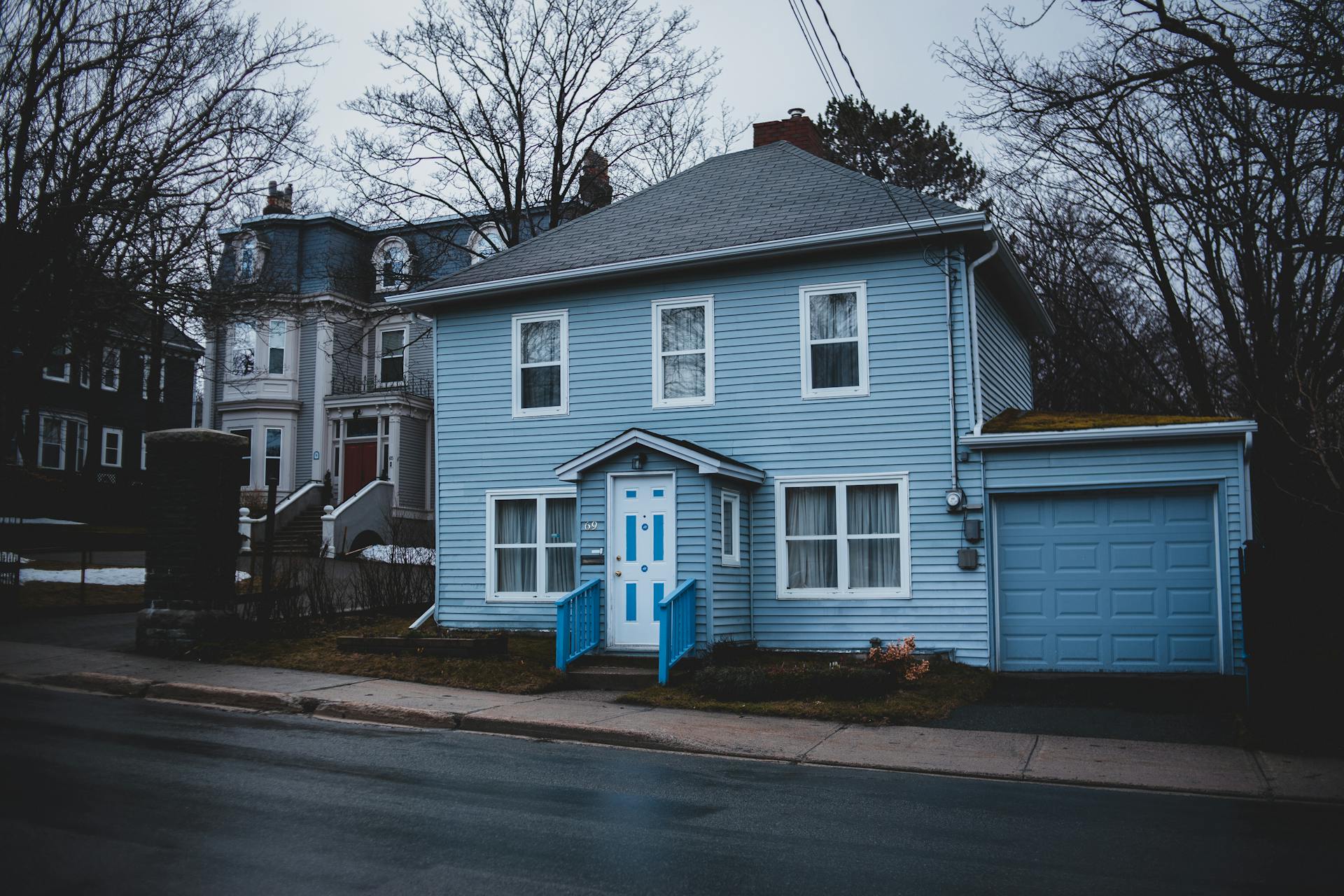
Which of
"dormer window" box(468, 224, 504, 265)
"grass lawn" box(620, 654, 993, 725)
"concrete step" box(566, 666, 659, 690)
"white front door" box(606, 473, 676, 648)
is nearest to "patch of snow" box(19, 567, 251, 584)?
"white front door" box(606, 473, 676, 648)

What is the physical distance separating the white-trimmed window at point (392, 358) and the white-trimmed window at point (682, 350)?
64.6 ft

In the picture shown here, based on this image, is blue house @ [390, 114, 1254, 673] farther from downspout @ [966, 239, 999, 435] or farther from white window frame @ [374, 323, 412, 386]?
white window frame @ [374, 323, 412, 386]

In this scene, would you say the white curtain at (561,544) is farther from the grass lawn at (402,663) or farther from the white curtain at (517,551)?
the grass lawn at (402,663)

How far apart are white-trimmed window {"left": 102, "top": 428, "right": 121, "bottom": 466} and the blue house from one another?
27.9 meters

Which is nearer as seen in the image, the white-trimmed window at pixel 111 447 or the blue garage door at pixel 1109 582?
the blue garage door at pixel 1109 582

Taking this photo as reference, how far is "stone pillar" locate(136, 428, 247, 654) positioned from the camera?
44.1ft

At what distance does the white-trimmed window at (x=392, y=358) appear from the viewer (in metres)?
34.2

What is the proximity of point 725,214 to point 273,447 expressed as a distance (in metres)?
22.3

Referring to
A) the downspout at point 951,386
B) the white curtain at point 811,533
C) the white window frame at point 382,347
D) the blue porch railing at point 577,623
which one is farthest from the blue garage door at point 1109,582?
the white window frame at point 382,347

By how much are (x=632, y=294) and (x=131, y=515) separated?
23.3 meters

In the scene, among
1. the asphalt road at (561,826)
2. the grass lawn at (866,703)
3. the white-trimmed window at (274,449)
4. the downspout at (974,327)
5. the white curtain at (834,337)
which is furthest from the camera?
the white-trimmed window at (274,449)

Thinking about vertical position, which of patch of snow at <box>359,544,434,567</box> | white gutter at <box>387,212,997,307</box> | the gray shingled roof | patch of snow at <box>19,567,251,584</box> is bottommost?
patch of snow at <box>19,567,251,584</box>

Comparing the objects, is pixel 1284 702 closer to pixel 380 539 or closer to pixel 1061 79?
pixel 1061 79

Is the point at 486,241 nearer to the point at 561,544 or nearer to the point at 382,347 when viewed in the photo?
the point at 382,347
